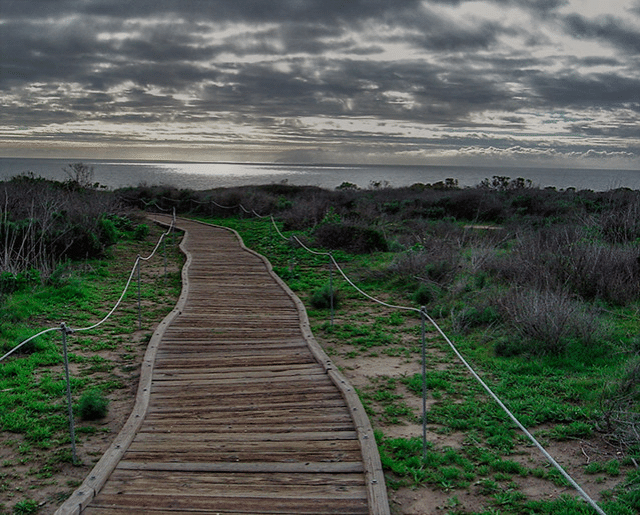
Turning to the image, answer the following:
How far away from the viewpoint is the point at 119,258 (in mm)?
16516

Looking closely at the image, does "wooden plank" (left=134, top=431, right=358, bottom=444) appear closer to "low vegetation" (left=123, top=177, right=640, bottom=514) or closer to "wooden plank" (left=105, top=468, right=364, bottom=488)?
"low vegetation" (left=123, top=177, right=640, bottom=514)

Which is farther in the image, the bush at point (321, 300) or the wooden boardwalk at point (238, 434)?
the bush at point (321, 300)

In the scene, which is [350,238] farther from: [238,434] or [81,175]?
[81,175]

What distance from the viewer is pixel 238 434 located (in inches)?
218

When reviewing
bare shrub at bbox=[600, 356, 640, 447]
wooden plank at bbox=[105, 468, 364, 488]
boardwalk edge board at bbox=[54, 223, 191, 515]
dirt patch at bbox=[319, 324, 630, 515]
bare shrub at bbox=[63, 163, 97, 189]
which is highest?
bare shrub at bbox=[63, 163, 97, 189]

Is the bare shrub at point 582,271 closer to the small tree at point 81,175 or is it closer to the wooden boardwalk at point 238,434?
the wooden boardwalk at point 238,434

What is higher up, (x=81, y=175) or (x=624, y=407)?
(x=81, y=175)

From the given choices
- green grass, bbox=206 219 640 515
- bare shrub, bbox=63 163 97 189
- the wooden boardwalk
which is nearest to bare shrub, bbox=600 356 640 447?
green grass, bbox=206 219 640 515

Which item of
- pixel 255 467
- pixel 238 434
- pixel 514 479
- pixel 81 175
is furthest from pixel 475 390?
pixel 81 175

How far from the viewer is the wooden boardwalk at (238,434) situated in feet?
14.2

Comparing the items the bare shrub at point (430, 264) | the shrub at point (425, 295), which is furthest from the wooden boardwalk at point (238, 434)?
the bare shrub at point (430, 264)

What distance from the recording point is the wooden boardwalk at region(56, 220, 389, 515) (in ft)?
14.2

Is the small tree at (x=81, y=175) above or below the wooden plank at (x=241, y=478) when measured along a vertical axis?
above

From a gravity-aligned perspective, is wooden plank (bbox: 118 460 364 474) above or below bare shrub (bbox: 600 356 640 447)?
below
